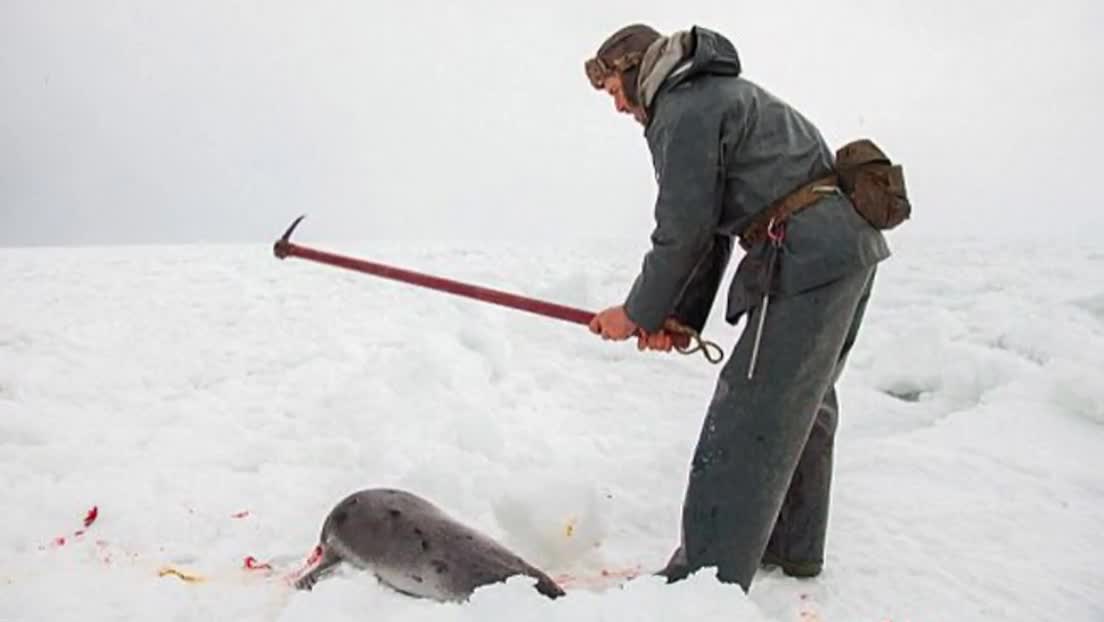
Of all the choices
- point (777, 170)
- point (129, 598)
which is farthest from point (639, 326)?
point (129, 598)

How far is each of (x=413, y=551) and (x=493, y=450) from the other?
1.11 metres

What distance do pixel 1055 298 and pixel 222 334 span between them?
6.23 m

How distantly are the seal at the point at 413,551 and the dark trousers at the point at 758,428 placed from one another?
45 cm

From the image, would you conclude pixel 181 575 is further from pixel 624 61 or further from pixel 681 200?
pixel 624 61

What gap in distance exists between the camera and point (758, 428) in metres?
2.21

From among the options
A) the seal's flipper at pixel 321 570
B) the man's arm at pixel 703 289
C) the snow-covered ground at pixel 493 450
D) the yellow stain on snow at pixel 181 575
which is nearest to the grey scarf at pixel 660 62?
the man's arm at pixel 703 289

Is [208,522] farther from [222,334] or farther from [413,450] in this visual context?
[222,334]

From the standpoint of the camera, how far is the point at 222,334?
222 inches

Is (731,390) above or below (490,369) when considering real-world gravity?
above

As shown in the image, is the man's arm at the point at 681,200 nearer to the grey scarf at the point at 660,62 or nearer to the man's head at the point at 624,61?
the grey scarf at the point at 660,62

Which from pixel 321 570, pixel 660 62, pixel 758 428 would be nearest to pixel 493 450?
pixel 321 570

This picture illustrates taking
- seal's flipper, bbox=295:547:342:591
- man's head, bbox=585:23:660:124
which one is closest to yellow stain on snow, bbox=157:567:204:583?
seal's flipper, bbox=295:547:342:591

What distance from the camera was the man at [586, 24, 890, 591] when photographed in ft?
7.18

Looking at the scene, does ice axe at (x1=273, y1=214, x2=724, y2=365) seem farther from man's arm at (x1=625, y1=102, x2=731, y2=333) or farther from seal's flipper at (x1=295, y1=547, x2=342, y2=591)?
seal's flipper at (x1=295, y1=547, x2=342, y2=591)
